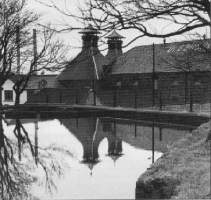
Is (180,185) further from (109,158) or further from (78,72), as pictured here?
(78,72)

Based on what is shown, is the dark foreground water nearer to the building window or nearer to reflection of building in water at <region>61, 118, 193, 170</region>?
reflection of building in water at <region>61, 118, 193, 170</region>

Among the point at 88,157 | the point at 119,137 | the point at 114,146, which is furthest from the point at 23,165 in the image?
the point at 119,137

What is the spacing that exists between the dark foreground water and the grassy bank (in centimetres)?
47

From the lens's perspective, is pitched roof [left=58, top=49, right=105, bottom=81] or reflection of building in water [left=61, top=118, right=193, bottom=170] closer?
reflection of building in water [left=61, top=118, right=193, bottom=170]

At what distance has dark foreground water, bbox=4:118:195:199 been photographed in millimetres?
7723

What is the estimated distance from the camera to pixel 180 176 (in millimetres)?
6562

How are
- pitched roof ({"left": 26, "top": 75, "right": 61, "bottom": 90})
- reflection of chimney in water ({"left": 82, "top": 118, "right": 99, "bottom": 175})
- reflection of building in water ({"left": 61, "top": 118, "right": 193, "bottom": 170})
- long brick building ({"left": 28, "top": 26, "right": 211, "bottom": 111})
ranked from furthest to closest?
pitched roof ({"left": 26, "top": 75, "right": 61, "bottom": 90}) < long brick building ({"left": 28, "top": 26, "right": 211, "bottom": 111}) < reflection of building in water ({"left": 61, "top": 118, "right": 193, "bottom": 170}) < reflection of chimney in water ({"left": 82, "top": 118, "right": 99, "bottom": 175})

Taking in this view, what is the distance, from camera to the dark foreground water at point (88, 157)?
304 inches

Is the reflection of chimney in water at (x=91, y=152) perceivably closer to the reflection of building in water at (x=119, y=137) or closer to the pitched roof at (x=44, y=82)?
the reflection of building in water at (x=119, y=137)

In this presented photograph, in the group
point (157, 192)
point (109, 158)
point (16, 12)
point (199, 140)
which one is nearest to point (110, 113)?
point (16, 12)

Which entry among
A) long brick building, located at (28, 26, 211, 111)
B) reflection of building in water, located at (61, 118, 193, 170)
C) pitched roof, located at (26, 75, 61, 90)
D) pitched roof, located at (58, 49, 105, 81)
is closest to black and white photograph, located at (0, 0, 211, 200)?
reflection of building in water, located at (61, 118, 193, 170)

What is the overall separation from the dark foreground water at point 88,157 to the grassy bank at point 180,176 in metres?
0.47

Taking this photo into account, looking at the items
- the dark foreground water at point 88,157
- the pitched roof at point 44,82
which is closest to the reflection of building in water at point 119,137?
the dark foreground water at point 88,157

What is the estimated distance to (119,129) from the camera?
1695 centimetres
